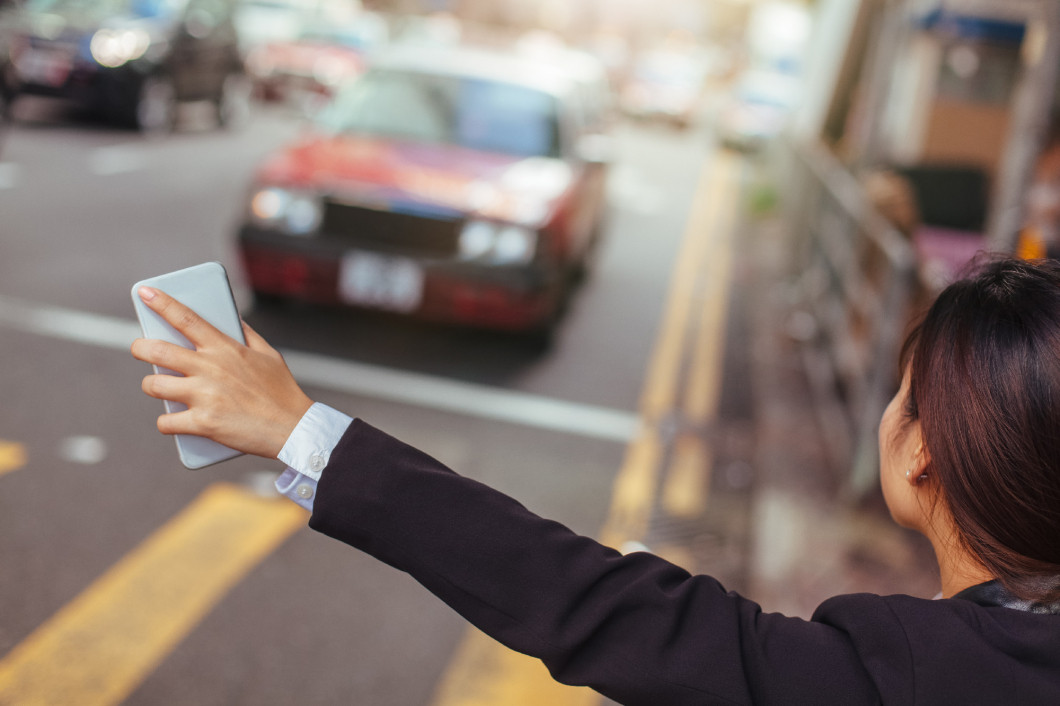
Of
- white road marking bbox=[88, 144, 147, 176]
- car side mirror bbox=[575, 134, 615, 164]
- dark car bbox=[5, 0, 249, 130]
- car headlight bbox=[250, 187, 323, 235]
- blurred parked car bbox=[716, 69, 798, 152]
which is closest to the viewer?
car headlight bbox=[250, 187, 323, 235]

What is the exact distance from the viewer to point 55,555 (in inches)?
131

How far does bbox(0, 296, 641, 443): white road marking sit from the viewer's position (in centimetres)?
528

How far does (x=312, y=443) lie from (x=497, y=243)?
14.5 feet

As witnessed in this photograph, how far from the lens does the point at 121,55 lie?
1214 centimetres

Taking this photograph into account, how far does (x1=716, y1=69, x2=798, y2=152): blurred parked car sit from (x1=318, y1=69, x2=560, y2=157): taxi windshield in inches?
600

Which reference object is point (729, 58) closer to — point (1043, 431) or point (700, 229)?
point (700, 229)

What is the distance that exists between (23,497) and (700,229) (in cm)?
1025

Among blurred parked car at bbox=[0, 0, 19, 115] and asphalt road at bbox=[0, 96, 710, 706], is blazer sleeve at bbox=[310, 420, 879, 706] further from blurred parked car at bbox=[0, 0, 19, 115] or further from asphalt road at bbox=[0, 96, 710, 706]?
blurred parked car at bbox=[0, 0, 19, 115]

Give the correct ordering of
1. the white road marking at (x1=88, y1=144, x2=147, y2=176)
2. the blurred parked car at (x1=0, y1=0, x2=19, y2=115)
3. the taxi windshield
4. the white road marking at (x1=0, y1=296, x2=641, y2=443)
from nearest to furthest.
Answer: the white road marking at (x1=0, y1=296, x2=641, y2=443) → the taxi windshield → the white road marking at (x1=88, y1=144, x2=147, y2=176) → the blurred parked car at (x1=0, y1=0, x2=19, y2=115)

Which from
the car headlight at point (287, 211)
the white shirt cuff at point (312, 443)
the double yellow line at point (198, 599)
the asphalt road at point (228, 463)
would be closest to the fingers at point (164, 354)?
the white shirt cuff at point (312, 443)

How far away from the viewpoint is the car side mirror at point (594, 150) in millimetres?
7094

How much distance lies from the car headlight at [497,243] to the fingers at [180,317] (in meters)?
4.36

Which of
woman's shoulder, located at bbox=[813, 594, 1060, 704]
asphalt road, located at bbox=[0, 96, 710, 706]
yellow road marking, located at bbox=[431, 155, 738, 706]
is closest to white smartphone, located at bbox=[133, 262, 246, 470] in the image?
woman's shoulder, located at bbox=[813, 594, 1060, 704]

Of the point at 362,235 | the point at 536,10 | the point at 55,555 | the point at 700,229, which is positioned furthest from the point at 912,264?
the point at 536,10
